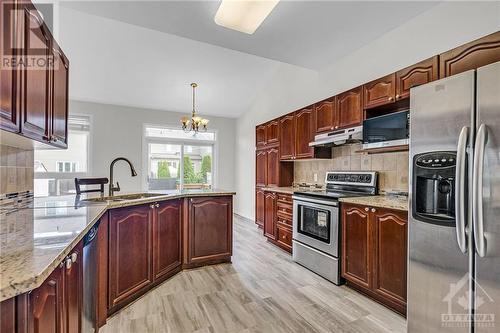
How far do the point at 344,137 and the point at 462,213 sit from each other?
1.62 metres

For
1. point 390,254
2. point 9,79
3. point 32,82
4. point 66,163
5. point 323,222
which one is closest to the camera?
point 9,79

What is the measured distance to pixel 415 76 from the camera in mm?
2318

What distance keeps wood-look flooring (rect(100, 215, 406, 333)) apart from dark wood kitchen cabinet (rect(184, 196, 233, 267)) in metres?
0.17

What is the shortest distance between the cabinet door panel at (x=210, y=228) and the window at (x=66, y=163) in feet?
12.3

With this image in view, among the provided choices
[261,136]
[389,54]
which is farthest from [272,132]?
[389,54]

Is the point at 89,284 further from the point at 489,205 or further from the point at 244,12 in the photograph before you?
the point at 489,205

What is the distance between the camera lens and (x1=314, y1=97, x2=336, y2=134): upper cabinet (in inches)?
129

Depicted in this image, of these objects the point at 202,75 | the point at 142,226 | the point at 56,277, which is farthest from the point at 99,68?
the point at 56,277

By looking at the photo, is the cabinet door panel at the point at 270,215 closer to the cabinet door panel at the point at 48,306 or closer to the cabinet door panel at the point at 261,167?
the cabinet door panel at the point at 261,167

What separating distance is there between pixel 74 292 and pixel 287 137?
352 centimetres

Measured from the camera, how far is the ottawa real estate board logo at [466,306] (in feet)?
4.48

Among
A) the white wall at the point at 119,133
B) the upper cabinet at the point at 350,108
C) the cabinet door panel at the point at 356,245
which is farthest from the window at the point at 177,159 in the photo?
the cabinet door panel at the point at 356,245

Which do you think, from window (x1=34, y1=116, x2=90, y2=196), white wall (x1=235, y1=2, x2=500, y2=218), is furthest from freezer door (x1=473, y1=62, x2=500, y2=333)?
window (x1=34, y1=116, x2=90, y2=196)

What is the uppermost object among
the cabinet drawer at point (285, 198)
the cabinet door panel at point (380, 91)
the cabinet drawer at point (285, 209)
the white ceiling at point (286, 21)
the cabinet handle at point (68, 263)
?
the white ceiling at point (286, 21)
